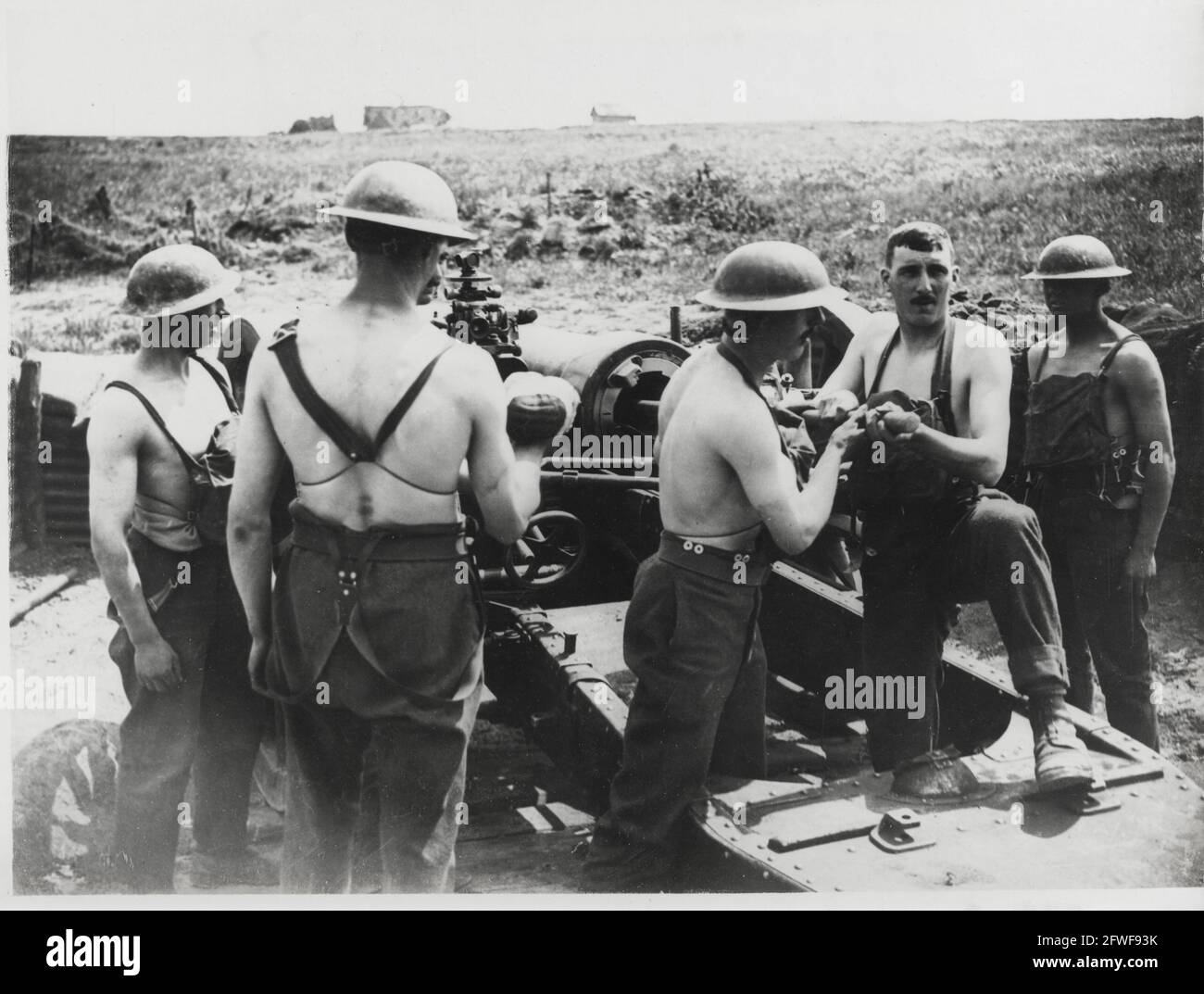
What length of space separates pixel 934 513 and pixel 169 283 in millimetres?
2531

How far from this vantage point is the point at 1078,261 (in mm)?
4758

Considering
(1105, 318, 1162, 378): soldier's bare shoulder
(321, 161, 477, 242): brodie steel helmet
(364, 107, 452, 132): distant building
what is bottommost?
(1105, 318, 1162, 378): soldier's bare shoulder

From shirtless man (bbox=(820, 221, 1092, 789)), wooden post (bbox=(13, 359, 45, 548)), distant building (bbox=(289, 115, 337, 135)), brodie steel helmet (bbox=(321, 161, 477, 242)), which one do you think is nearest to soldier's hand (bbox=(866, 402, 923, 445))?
shirtless man (bbox=(820, 221, 1092, 789))

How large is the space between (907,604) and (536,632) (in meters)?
1.35

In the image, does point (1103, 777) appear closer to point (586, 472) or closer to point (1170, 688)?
point (1170, 688)

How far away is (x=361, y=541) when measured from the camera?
3.41 m

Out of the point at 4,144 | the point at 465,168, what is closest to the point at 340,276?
the point at 465,168

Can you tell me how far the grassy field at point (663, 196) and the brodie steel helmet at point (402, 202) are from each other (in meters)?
1.81

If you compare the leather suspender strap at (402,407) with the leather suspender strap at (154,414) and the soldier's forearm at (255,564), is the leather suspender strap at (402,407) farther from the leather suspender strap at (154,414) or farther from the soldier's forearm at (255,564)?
the leather suspender strap at (154,414)

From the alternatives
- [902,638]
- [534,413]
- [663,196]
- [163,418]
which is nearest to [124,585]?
[163,418]

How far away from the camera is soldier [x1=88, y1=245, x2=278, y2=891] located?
156 inches

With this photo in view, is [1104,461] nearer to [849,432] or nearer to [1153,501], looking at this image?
[1153,501]

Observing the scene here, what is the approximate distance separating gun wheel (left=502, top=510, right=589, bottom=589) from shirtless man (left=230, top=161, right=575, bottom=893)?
126cm

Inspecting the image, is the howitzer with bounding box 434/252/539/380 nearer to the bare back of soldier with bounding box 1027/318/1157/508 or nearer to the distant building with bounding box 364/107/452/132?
the distant building with bounding box 364/107/452/132
